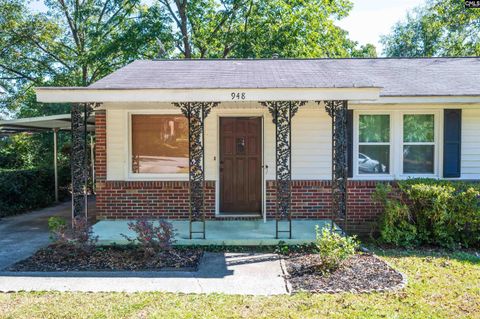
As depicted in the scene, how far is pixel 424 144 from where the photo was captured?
8.54 metres

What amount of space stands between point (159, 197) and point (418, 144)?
5.65m

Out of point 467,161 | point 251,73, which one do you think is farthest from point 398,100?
point 251,73

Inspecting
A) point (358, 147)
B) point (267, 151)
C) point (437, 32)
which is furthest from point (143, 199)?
point (437, 32)

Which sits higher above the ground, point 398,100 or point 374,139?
point 398,100

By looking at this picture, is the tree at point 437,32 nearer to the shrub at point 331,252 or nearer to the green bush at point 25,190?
the shrub at point 331,252

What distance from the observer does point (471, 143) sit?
8.46 metres

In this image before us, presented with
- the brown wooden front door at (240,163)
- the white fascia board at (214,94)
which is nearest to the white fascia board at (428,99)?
the white fascia board at (214,94)

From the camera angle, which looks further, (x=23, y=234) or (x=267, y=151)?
(x=267, y=151)

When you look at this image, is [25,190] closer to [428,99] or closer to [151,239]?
[151,239]

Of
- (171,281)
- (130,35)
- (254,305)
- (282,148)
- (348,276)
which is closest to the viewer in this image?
(254,305)

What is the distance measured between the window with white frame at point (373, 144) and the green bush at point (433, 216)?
43.0 inches

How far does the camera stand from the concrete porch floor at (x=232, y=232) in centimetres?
704

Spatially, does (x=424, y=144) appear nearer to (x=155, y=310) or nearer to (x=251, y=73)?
(x=251, y=73)

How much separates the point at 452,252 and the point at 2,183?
417 inches
